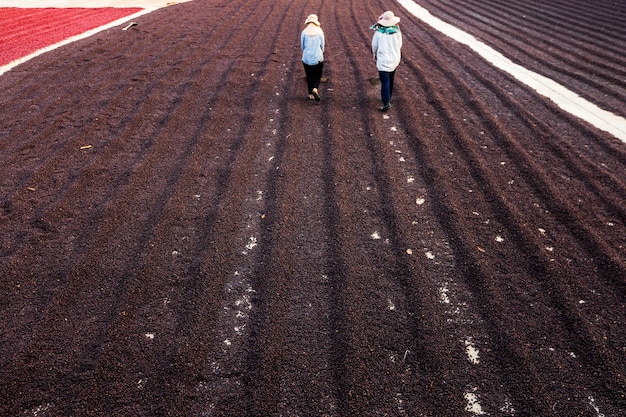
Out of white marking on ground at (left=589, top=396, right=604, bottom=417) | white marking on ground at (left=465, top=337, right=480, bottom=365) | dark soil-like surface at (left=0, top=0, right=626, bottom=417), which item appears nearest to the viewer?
white marking on ground at (left=589, top=396, right=604, bottom=417)

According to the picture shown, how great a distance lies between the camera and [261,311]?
343cm

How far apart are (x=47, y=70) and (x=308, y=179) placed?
6899mm

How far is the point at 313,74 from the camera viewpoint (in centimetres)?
713

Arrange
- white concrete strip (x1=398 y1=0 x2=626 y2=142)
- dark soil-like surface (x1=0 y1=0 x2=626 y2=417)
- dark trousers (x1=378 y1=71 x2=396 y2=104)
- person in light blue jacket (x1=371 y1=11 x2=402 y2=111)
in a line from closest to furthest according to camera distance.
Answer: dark soil-like surface (x1=0 y1=0 x2=626 y2=417), person in light blue jacket (x1=371 y1=11 x2=402 y2=111), dark trousers (x1=378 y1=71 x2=396 y2=104), white concrete strip (x1=398 y1=0 x2=626 y2=142)

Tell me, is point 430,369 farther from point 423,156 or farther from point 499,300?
point 423,156

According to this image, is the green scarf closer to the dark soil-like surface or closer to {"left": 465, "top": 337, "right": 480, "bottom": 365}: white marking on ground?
the dark soil-like surface

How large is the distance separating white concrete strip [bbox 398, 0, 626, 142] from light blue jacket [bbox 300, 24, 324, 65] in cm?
434

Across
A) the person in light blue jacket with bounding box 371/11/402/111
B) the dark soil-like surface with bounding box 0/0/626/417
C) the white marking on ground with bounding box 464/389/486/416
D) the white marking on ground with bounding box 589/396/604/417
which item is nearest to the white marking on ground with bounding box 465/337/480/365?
the dark soil-like surface with bounding box 0/0/626/417

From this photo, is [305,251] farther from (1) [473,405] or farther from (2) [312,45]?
(2) [312,45]

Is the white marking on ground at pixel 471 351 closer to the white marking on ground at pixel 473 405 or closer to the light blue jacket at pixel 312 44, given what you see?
the white marking on ground at pixel 473 405

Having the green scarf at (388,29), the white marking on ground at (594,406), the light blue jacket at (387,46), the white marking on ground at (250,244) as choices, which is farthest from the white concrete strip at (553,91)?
the white marking on ground at (250,244)

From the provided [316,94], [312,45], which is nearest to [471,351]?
[316,94]

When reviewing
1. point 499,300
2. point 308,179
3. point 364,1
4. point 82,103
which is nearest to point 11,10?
point 82,103

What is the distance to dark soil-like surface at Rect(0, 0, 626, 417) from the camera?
2898 millimetres
